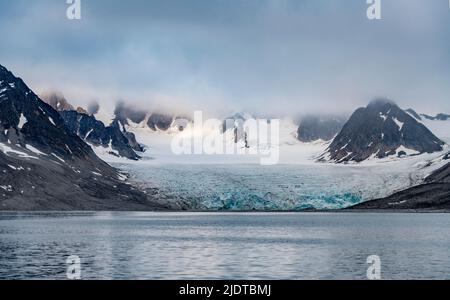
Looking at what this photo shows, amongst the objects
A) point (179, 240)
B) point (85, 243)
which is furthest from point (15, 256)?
point (179, 240)

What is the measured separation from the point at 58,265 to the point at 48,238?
37.1m

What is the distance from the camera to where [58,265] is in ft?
205
